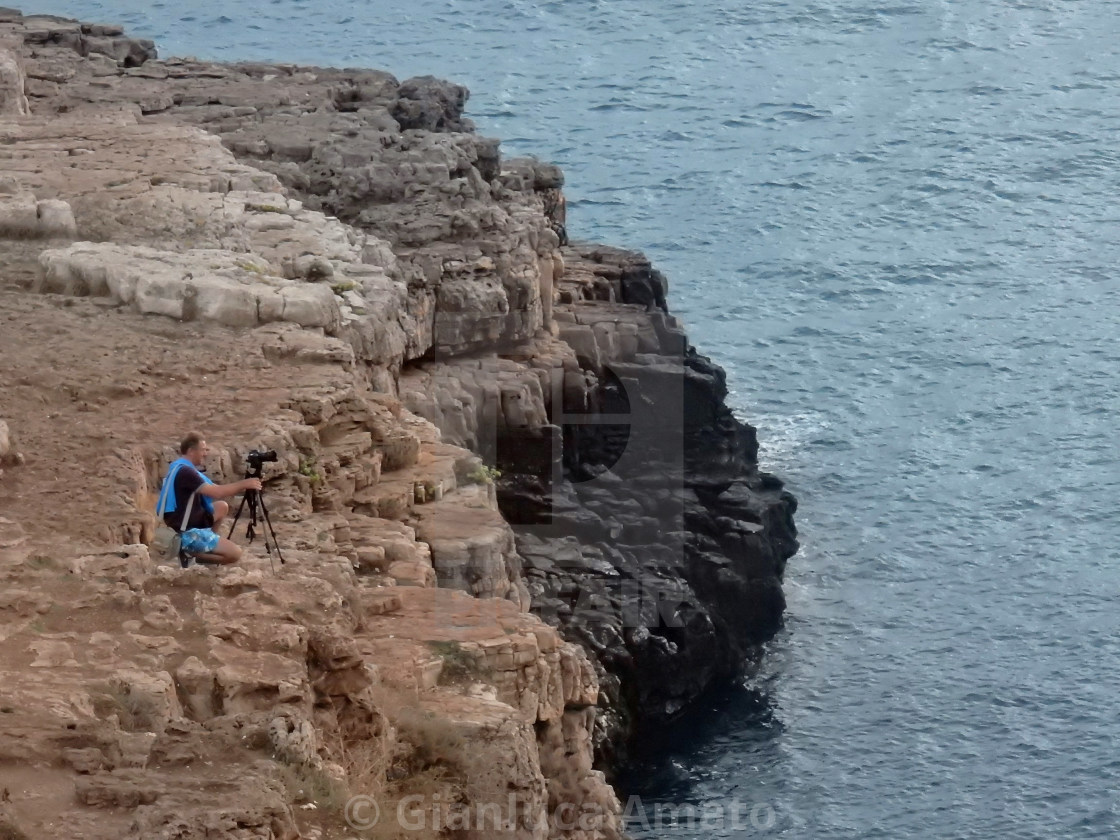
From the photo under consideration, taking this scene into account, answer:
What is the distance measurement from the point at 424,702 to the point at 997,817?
28368 mm

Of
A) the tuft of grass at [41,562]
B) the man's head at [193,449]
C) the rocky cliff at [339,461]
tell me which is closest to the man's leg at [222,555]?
the rocky cliff at [339,461]

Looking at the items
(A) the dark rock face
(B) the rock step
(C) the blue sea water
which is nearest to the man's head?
(B) the rock step

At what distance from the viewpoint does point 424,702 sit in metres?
19.5

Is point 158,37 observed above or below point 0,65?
below

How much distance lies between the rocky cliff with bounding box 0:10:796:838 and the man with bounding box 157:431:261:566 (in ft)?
1.23

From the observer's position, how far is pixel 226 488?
2081cm

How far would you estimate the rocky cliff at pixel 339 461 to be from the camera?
1748cm

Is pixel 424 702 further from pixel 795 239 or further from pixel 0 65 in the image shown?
pixel 795 239

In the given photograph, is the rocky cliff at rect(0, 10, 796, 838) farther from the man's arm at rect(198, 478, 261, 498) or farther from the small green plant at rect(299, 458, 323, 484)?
the man's arm at rect(198, 478, 261, 498)

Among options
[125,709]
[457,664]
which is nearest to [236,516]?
[457,664]

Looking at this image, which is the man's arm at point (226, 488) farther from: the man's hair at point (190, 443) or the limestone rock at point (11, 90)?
the limestone rock at point (11, 90)

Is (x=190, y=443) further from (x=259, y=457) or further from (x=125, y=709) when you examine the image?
(x=125, y=709)

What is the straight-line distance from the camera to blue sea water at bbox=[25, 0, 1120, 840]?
47594 mm

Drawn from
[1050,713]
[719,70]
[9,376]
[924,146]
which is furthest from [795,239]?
[9,376]
